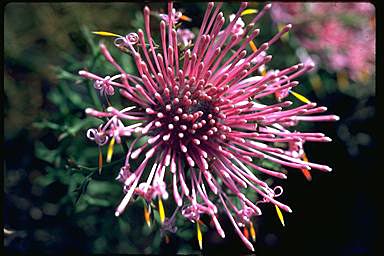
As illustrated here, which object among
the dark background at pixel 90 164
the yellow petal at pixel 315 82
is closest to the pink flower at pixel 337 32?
the dark background at pixel 90 164

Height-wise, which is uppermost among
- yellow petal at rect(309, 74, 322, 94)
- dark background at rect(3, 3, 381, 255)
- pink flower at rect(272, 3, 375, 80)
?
pink flower at rect(272, 3, 375, 80)

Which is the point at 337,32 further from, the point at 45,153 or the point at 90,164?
the point at 45,153

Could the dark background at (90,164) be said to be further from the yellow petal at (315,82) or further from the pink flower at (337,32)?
the pink flower at (337,32)

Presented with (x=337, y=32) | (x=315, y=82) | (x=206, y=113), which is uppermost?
(x=337, y=32)

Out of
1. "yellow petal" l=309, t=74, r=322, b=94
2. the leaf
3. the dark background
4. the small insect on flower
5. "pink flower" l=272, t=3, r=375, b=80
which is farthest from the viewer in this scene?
"pink flower" l=272, t=3, r=375, b=80

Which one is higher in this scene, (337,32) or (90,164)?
(337,32)

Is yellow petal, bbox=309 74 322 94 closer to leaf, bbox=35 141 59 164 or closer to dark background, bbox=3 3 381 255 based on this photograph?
dark background, bbox=3 3 381 255

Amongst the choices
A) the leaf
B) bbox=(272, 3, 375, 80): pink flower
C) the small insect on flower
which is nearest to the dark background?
the leaf

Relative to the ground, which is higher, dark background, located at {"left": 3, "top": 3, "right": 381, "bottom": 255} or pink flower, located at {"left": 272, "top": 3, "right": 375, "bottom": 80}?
pink flower, located at {"left": 272, "top": 3, "right": 375, "bottom": 80}

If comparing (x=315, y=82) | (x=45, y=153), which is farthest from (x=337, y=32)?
(x=45, y=153)
